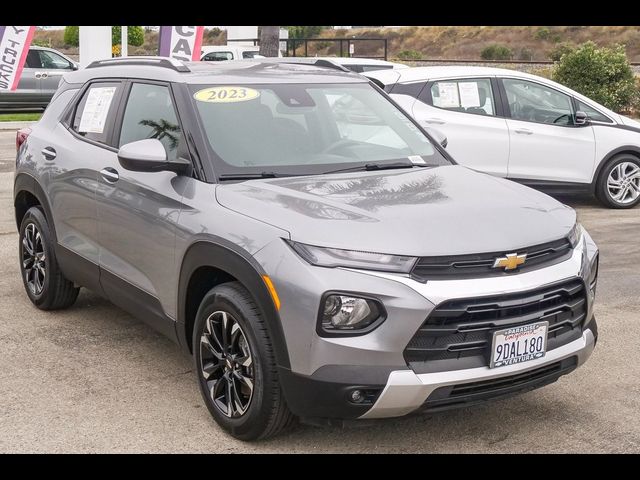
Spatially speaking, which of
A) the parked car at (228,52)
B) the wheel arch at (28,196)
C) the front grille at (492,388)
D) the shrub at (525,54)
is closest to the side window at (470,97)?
the wheel arch at (28,196)

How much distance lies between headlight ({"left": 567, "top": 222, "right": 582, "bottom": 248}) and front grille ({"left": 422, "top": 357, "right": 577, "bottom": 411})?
55 centimetres

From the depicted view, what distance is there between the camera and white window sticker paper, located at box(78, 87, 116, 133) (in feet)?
18.9

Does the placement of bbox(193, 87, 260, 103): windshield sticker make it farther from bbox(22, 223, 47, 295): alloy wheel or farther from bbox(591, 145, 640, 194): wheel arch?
bbox(591, 145, 640, 194): wheel arch

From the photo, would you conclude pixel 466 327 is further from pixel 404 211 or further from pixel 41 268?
pixel 41 268

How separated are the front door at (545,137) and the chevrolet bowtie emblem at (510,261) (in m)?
6.60

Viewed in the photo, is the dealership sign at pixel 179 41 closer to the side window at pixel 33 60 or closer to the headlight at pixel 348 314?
the side window at pixel 33 60

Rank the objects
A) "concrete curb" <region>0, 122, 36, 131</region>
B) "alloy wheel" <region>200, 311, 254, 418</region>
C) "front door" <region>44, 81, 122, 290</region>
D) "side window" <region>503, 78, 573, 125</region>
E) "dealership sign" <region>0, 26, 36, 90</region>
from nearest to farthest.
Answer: "alloy wheel" <region>200, 311, 254, 418</region>
"front door" <region>44, 81, 122, 290</region>
"side window" <region>503, 78, 573, 125</region>
"dealership sign" <region>0, 26, 36, 90</region>
"concrete curb" <region>0, 122, 36, 131</region>

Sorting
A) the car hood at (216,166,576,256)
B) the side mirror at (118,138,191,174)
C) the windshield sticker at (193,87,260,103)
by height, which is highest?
the windshield sticker at (193,87,260,103)

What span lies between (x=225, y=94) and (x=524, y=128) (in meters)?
5.98

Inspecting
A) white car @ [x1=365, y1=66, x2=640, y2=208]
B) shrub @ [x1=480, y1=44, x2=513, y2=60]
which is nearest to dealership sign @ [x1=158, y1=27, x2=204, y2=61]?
white car @ [x1=365, y1=66, x2=640, y2=208]

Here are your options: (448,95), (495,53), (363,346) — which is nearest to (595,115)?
(448,95)

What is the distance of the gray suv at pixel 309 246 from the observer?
12.5 feet
